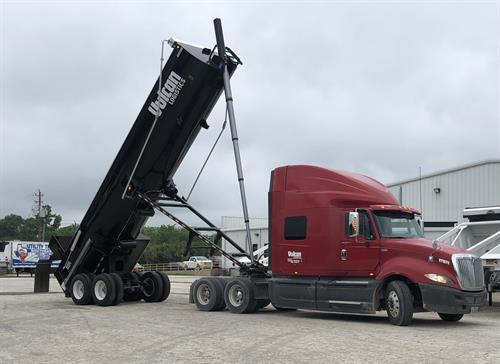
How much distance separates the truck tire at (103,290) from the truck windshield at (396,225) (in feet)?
25.1

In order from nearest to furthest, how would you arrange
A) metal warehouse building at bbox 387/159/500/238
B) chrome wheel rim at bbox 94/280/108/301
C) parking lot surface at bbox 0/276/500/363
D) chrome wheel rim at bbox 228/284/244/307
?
1. parking lot surface at bbox 0/276/500/363
2. chrome wheel rim at bbox 228/284/244/307
3. chrome wheel rim at bbox 94/280/108/301
4. metal warehouse building at bbox 387/159/500/238

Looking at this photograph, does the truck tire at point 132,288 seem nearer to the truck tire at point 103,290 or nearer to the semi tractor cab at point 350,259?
the truck tire at point 103,290

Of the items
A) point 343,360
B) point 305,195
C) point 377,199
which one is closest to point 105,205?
point 305,195

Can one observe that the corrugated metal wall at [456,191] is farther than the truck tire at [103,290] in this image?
Yes

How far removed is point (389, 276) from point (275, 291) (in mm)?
2878

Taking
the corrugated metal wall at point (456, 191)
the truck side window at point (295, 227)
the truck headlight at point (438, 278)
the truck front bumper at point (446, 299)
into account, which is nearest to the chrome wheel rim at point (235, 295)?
the truck side window at point (295, 227)

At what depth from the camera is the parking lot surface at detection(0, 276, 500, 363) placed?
26.1 ft

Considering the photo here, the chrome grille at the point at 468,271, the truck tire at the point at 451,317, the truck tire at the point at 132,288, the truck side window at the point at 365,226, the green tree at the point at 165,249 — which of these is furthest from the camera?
the green tree at the point at 165,249

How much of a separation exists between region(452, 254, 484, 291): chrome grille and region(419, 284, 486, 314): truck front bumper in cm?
20

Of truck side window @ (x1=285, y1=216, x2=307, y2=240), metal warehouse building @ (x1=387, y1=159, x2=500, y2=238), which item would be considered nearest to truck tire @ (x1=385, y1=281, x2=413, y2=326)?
truck side window @ (x1=285, y1=216, x2=307, y2=240)

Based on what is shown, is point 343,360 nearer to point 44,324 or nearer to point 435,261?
point 435,261

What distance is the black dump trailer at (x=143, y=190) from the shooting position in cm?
1442

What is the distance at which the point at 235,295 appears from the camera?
1424cm

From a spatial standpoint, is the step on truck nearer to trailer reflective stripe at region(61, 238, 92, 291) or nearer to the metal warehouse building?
trailer reflective stripe at region(61, 238, 92, 291)
